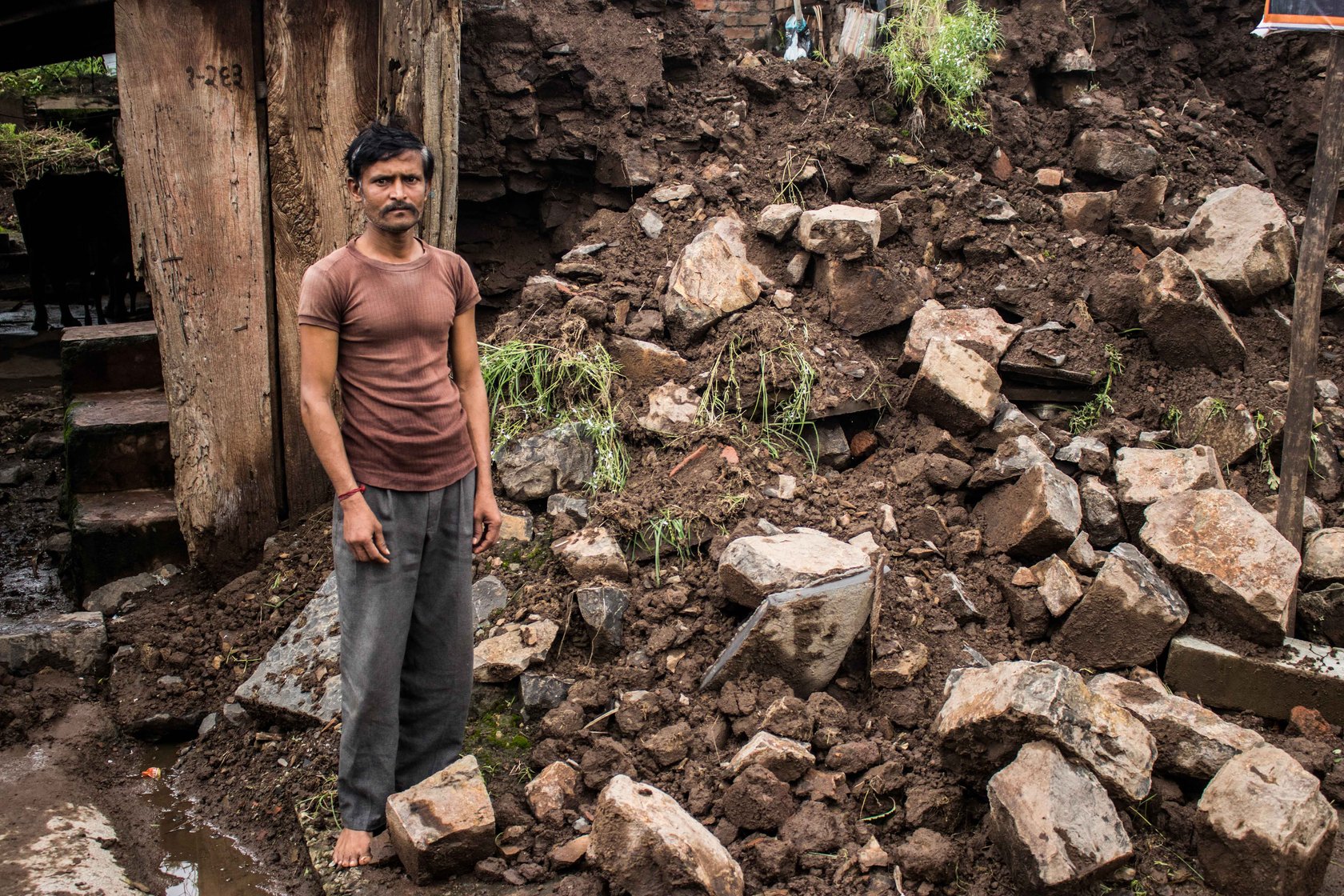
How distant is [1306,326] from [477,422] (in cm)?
277

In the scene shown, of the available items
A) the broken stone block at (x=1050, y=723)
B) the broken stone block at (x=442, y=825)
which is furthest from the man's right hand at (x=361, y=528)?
the broken stone block at (x=1050, y=723)

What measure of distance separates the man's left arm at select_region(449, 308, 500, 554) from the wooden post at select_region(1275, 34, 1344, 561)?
2641 mm

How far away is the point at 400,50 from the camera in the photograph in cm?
348

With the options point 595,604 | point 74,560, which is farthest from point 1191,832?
point 74,560

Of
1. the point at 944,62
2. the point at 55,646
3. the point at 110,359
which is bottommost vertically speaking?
the point at 55,646

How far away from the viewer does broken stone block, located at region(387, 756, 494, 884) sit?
239 cm

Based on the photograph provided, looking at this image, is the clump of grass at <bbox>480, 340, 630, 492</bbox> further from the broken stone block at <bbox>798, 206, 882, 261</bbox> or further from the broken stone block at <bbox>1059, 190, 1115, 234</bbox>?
the broken stone block at <bbox>1059, 190, 1115, 234</bbox>

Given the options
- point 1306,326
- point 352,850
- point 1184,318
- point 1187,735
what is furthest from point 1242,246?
point 352,850

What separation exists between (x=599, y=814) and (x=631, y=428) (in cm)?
170

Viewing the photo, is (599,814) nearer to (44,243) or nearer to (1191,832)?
(1191,832)

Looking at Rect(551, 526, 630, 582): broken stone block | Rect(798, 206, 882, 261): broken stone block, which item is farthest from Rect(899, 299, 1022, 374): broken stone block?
Rect(551, 526, 630, 582): broken stone block

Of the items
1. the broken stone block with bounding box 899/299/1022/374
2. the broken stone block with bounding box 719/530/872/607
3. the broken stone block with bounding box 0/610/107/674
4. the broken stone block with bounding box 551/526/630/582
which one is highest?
the broken stone block with bounding box 899/299/1022/374

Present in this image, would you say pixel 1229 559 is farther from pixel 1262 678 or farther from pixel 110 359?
pixel 110 359

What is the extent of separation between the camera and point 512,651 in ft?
10.1
